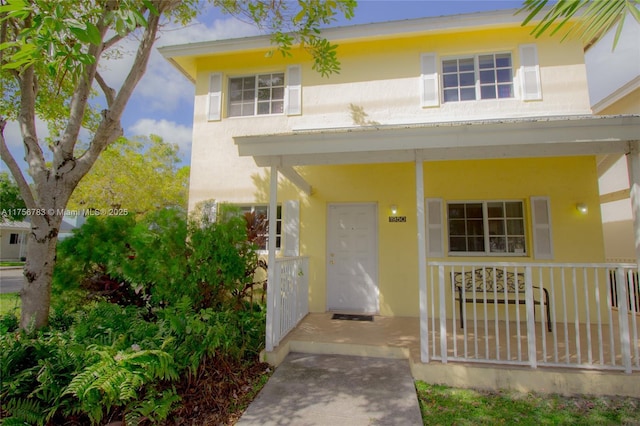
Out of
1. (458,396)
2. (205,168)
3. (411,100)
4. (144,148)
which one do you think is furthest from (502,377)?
(144,148)

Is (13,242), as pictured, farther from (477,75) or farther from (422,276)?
(477,75)

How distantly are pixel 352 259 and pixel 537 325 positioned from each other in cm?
376

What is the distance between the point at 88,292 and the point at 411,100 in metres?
7.59

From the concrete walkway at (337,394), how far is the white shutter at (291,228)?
2765 mm

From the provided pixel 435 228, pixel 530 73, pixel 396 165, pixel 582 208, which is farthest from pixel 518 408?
pixel 530 73

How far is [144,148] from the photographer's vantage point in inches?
677

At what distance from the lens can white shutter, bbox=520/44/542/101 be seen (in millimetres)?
6910

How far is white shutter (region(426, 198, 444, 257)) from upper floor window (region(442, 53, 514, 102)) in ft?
8.08

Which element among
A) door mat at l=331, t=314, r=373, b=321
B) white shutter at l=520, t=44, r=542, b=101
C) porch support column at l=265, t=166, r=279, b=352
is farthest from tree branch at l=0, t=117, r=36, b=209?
white shutter at l=520, t=44, r=542, b=101

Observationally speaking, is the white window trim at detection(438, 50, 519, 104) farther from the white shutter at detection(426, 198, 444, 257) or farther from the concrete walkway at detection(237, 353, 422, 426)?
the concrete walkway at detection(237, 353, 422, 426)

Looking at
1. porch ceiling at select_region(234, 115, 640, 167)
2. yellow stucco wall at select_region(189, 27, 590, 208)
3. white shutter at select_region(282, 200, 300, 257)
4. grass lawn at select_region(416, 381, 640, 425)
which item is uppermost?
yellow stucco wall at select_region(189, 27, 590, 208)

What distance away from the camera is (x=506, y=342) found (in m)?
5.04

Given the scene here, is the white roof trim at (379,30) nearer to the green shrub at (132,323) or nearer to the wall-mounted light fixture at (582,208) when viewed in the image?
the wall-mounted light fixture at (582,208)

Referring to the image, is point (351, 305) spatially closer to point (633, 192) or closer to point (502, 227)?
point (502, 227)
